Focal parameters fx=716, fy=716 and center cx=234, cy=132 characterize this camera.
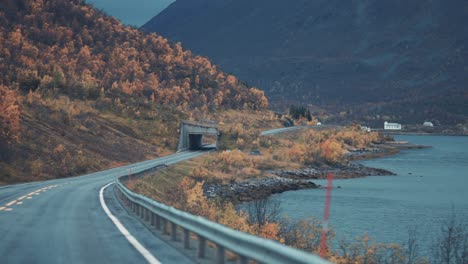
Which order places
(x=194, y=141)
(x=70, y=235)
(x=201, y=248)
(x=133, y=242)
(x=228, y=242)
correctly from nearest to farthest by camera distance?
(x=228, y=242), (x=201, y=248), (x=133, y=242), (x=70, y=235), (x=194, y=141)

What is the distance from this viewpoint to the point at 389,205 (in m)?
58.7

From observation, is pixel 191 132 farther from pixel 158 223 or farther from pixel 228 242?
pixel 228 242

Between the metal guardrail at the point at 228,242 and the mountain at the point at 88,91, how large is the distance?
3177 centimetres

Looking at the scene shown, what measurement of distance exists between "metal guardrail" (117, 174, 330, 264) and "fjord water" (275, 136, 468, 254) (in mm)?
24709

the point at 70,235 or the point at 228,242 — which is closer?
the point at 228,242

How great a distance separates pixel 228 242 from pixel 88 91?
258 feet

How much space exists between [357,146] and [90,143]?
→ 273ft

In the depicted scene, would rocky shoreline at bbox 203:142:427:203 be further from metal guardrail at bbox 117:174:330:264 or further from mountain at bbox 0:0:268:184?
metal guardrail at bbox 117:174:330:264

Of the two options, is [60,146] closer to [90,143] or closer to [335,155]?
[90,143]

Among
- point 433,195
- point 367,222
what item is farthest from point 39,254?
point 433,195

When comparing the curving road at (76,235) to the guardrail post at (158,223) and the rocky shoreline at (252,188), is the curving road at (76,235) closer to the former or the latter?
the guardrail post at (158,223)

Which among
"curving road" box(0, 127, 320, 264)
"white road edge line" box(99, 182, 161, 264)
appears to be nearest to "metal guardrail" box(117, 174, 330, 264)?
"curving road" box(0, 127, 320, 264)

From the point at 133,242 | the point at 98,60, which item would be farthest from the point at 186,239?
the point at 98,60

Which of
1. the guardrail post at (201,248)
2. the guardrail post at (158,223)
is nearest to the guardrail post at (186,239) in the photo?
the guardrail post at (201,248)
